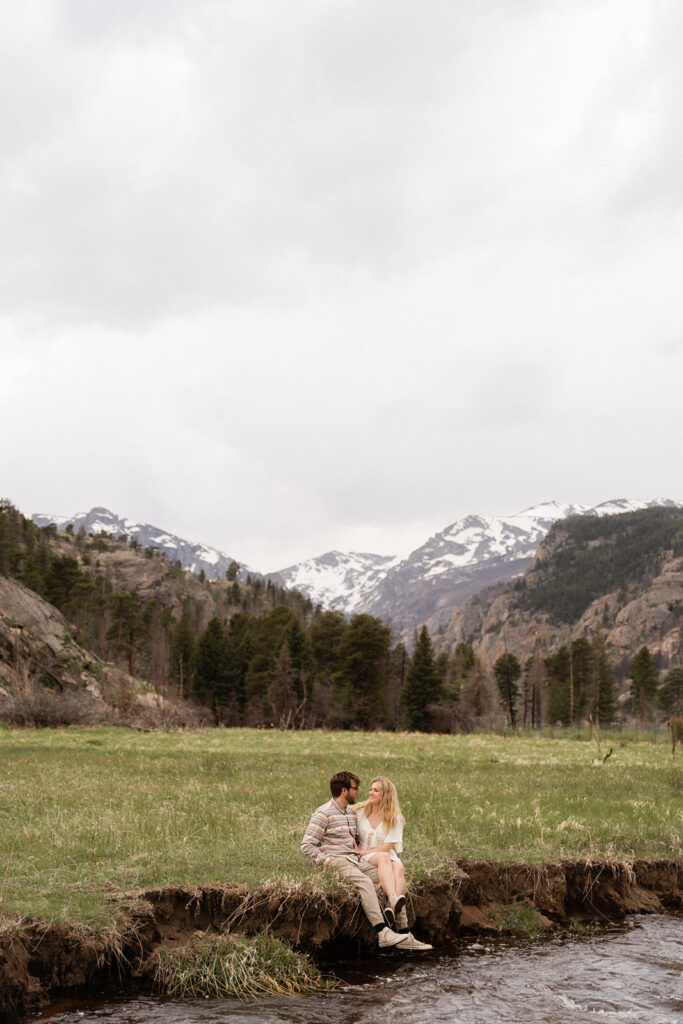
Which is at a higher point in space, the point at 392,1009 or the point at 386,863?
the point at 386,863

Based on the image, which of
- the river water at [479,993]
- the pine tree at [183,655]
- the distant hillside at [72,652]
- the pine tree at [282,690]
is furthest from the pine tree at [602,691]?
the river water at [479,993]

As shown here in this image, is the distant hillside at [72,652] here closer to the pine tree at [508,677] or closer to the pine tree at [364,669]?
the pine tree at [364,669]

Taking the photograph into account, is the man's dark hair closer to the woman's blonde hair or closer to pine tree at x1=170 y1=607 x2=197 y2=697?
the woman's blonde hair

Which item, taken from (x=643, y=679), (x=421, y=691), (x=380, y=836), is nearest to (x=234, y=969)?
(x=380, y=836)

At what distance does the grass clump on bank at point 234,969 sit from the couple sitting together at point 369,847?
1.26m

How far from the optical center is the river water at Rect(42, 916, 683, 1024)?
8.00m

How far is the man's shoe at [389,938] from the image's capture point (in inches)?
392

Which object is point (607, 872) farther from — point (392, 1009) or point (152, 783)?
point (152, 783)

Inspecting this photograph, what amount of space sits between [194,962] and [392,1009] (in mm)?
2478

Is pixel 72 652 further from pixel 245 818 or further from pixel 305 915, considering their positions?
pixel 305 915

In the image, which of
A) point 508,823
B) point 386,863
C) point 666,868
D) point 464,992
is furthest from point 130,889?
point 666,868

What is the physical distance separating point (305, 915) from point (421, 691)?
243ft

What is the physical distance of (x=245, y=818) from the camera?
14.2 m

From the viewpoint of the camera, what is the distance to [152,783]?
19.2m
